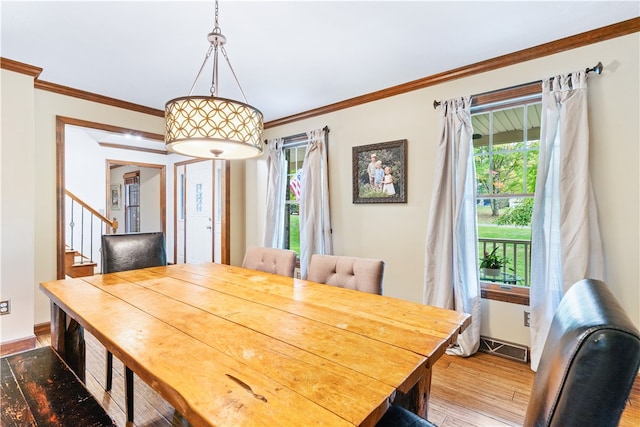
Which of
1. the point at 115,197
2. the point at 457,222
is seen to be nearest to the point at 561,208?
the point at 457,222

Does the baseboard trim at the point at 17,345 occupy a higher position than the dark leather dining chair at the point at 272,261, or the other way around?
the dark leather dining chair at the point at 272,261

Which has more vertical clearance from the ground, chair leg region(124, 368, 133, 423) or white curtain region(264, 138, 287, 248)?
white curtain region(264, 138, 287, 248)

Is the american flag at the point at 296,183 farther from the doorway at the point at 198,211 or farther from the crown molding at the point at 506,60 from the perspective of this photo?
the doorway at the point at 198,211

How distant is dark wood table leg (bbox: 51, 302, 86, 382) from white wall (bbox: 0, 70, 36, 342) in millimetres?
1152

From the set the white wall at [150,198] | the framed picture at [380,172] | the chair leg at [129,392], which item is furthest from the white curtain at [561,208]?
the white wall at [150,198]

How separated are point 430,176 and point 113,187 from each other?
7.87m

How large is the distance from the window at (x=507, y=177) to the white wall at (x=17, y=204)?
3728 millimetres

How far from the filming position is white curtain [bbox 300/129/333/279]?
3.42 metres

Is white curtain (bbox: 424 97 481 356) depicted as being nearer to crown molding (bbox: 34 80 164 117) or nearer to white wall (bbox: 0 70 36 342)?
crown molding (bbox: 34 80 164 117)

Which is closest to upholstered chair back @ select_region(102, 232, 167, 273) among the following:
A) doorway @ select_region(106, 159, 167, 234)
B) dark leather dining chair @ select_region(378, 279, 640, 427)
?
dark leather dining chair @ select_region(378, 279, 640, 427)

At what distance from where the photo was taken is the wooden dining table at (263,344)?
2.49ft

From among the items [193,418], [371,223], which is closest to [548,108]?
[371,223]

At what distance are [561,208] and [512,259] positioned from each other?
893 millimetres

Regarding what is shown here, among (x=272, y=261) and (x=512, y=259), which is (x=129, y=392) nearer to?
(x=272, y=261)
